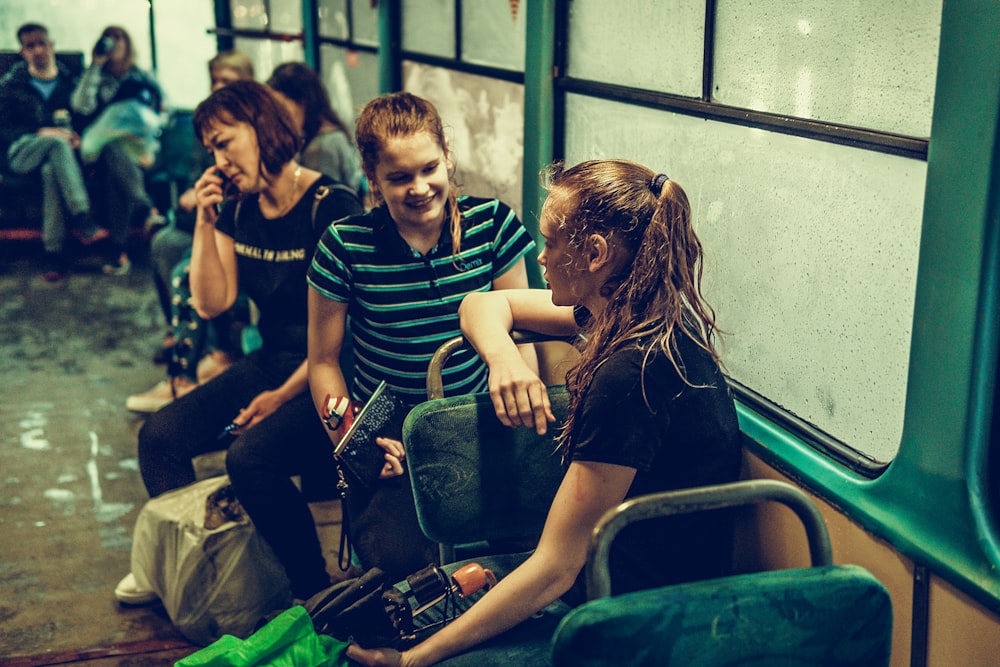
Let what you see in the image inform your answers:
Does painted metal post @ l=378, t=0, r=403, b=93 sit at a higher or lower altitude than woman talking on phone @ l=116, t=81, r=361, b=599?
higher

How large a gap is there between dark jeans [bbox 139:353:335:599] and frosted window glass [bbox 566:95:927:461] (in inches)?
47.2

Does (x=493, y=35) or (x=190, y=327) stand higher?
(x=493, y=35)

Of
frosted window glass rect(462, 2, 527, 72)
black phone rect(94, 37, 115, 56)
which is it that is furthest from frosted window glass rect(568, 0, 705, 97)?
black phone rect(94, 37, 115, 56)

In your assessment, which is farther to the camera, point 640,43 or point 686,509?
point 640,43

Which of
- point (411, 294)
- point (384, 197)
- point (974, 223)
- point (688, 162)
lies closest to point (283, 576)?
point (411, 294)

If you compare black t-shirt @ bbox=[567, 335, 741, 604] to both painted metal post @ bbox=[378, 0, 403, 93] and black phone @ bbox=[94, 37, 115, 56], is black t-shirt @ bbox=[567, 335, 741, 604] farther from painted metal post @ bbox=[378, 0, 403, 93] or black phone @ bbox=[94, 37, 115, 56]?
black phone @ bbox=[94, 37, 115, 56]

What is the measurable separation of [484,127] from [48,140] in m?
4.90

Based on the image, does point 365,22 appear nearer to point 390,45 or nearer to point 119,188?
point 390,45

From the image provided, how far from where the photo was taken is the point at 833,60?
6.04ft

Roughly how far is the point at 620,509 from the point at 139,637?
210 centimetres

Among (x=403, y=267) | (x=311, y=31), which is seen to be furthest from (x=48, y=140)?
(x=403, y=267)

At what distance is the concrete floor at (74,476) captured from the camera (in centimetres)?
299

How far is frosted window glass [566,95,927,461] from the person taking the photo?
1.72 metres

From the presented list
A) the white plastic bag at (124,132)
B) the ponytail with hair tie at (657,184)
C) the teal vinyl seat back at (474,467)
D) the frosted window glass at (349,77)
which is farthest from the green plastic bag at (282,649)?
the white plastic bag at (124,132)
